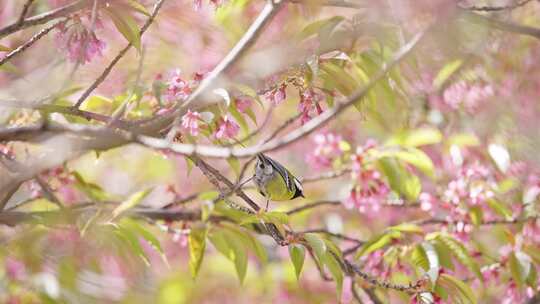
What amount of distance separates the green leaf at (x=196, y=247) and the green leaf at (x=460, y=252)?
65 cm

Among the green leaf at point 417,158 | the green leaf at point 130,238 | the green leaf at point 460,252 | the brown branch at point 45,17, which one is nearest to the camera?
the brown branch at point 45,17

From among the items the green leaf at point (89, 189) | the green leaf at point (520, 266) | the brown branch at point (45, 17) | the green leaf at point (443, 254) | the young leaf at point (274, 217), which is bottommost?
the green leaf at point (520, 266)

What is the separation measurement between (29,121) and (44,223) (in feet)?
0.84

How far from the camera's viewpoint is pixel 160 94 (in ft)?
6.14

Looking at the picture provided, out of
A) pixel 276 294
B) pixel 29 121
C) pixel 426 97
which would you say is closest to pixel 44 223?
pixel 29 121

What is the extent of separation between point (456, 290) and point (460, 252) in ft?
0.79

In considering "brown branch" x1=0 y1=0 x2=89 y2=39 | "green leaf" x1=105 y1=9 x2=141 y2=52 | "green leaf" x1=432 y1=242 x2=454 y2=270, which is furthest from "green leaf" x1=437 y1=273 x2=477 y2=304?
"brown branch" x1=0 y1=0 x2=89 y2=39

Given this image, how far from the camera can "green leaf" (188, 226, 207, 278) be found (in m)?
2.05

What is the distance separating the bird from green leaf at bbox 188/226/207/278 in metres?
0.37

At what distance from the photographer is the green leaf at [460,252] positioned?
209 cm

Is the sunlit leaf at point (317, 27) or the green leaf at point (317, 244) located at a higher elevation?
the sunlit leaf at point (317, 27)

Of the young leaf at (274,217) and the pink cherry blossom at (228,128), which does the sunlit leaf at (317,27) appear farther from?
the young leaf at (274,217)

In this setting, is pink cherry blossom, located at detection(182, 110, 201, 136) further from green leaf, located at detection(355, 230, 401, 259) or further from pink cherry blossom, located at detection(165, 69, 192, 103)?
green leaf, located at detection(355, 230, 401, 259)

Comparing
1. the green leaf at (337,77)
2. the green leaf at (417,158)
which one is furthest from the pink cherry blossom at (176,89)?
the green leaf at (417,158)
